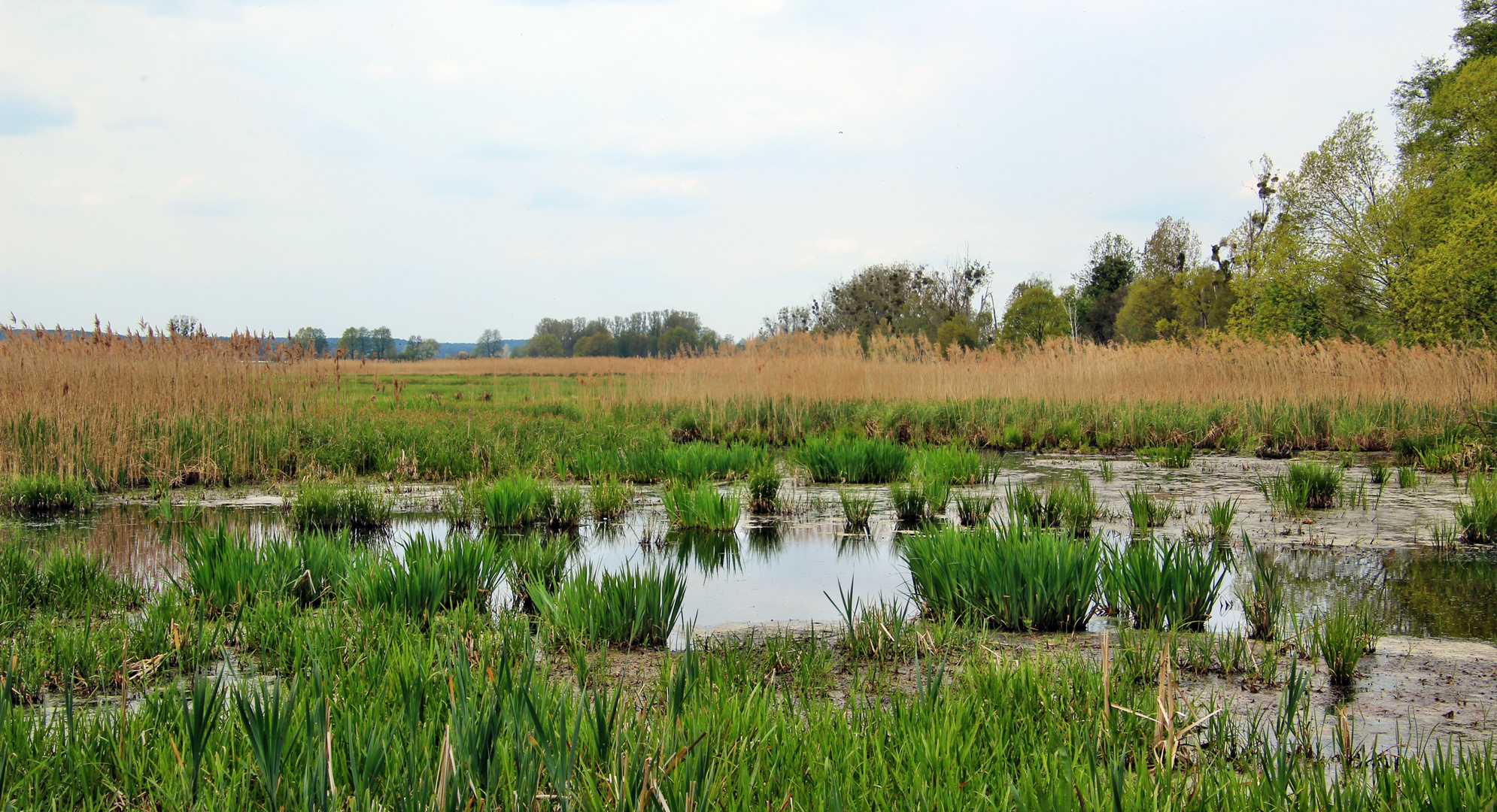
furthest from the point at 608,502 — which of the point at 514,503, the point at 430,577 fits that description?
the point at 430,577

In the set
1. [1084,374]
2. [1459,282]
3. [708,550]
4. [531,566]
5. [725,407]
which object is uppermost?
[1459,282]

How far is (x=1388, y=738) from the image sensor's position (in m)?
2.84

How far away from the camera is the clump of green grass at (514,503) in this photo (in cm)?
732

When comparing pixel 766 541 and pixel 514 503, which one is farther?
pixel 514 503

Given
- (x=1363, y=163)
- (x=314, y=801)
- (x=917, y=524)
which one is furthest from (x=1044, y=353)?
(x=1363, y=163)

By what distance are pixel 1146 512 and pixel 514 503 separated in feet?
16.3

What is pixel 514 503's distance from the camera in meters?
7.40

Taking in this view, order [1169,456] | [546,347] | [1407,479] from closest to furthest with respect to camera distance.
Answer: [1407,479] < [1169,456] < [546,347]

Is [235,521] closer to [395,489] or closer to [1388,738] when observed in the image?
[395,489]

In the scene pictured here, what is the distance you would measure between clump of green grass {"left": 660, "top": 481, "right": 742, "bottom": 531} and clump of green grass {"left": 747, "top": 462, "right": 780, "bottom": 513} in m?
0.65

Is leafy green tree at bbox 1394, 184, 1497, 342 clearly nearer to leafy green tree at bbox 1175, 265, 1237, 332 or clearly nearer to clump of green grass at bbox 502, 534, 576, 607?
leafy green tree at bbox 1175, 265, 1237, 332

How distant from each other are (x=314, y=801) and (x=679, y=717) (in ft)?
2.93

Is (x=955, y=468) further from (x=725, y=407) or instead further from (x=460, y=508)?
(x=725, y=407)

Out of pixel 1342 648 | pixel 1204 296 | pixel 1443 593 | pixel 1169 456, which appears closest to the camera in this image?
pixel 1342 648
